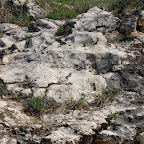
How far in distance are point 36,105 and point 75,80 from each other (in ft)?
2.97

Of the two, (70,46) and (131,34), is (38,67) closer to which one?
(70,46)

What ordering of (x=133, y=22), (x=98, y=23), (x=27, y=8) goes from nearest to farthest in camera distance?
(x=133, y=22) < (x=98, y=23) < (x=27, y=8)

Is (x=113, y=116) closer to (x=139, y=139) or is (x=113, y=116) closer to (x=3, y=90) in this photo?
(x=139, y=139)

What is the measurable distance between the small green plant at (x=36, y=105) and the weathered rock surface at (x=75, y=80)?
0.36 ft

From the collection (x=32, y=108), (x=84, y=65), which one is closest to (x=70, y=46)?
(x=84, y=65)

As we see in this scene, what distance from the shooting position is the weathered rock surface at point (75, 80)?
8.17 ft

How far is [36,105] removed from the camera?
9.46ft

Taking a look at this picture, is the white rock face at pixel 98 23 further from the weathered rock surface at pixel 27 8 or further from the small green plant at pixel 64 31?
the weathered rock surface at pixel 27 8

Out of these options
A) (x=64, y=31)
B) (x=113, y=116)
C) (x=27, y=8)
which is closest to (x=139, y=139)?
(x=113, y=116)

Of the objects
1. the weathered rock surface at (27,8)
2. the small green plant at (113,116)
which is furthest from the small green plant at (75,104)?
the weathered rock surface at (27,8)

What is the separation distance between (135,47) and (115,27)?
80cm

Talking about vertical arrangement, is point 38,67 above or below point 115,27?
below

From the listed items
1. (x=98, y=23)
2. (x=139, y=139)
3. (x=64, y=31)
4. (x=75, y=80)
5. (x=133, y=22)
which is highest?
(x=133, y=22)

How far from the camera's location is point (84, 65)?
3.88 meters
